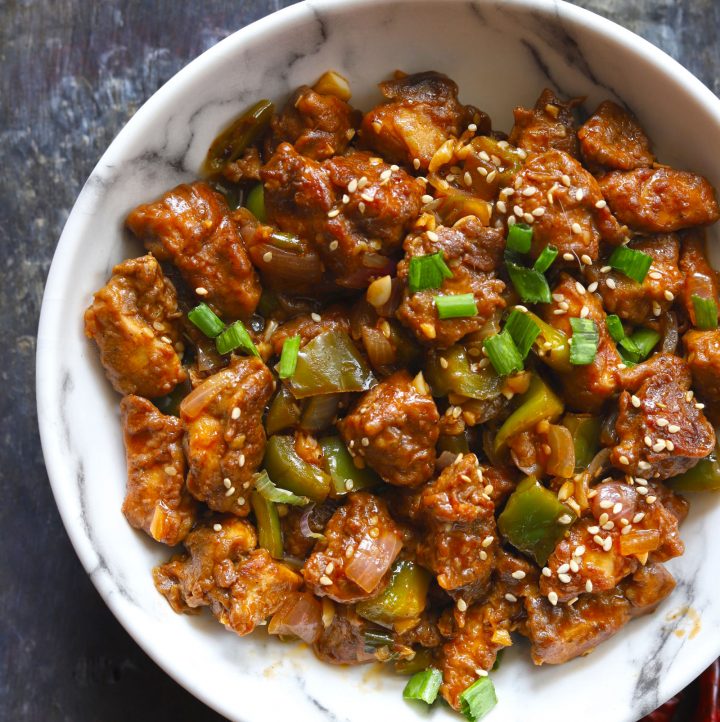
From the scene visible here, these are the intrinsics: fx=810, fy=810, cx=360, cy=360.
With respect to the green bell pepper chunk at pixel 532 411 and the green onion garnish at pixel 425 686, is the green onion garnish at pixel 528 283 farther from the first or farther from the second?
the green onion garnish at pixel 425 686

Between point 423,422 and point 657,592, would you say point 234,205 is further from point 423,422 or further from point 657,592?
point 657,592

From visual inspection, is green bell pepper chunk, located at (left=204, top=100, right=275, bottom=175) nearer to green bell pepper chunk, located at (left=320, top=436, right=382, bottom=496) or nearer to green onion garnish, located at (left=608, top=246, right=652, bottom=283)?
green bell pepper chunk, located at (left=320, top=436, right=382, bottom=496)

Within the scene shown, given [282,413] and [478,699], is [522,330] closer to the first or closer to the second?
[282,413]

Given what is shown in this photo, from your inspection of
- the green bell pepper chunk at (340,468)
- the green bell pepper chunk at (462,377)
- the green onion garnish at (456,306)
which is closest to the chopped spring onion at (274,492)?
the green bell pepper chunk at (340,468)

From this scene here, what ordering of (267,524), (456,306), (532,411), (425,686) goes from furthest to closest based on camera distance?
1. (425,686)
2. (267,524)
3. (532,411)
4. (456,306)

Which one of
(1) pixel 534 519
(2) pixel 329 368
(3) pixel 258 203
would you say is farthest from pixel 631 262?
(3) pixel 258 203
